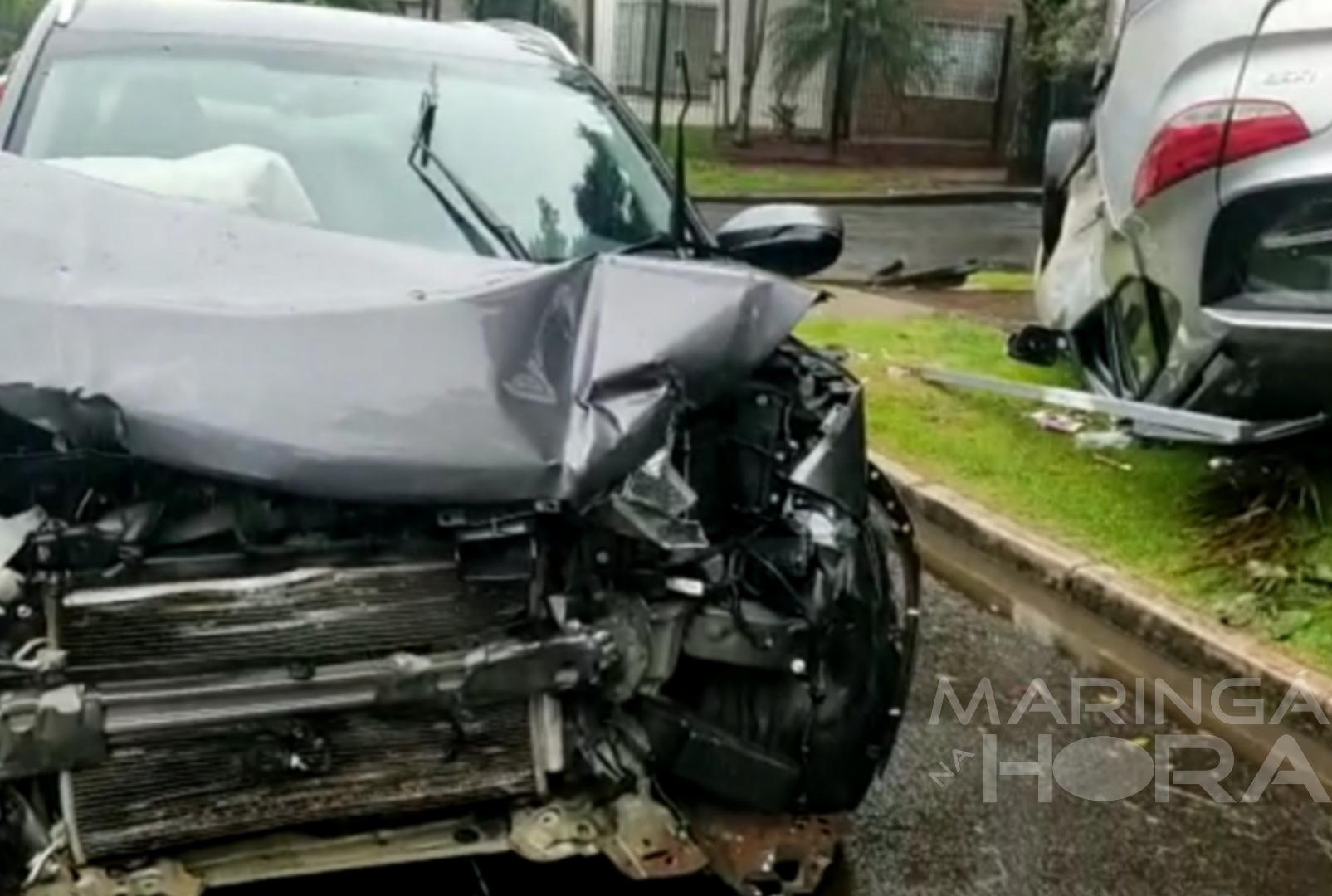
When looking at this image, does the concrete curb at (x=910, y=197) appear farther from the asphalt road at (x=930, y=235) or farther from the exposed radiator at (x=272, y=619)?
the exposed radiator at (x=272, y=619)

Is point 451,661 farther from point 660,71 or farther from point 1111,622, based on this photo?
point 1111,622

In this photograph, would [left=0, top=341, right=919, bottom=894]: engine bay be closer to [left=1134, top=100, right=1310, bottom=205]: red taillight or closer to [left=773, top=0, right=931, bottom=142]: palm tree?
[left=1134, top=100, right=1310, bottom=205]: red taillight

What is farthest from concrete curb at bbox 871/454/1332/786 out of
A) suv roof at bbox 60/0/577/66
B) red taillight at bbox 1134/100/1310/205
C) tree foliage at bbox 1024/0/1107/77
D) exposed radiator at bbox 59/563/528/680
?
tree foliage at bbox 1024/0/1107/77

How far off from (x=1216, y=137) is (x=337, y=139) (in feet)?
8.26

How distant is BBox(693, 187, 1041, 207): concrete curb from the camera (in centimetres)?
1725

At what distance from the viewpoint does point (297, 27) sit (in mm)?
4113

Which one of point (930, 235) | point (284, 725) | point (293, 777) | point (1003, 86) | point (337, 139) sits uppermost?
point (337, 139)

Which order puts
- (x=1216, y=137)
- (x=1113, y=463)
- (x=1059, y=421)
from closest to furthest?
(x=1216, y=137)
(x=1113, y=463)
(x=1059, y=421)

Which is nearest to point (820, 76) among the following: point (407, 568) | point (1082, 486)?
point (1082, 486)

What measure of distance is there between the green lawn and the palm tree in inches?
595

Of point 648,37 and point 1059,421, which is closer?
point 1059,421

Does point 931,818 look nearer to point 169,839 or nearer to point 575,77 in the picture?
point 169,839

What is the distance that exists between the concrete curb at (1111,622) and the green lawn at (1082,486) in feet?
0.31

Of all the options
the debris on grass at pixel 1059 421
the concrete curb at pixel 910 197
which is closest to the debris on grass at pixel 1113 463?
the debris on grass at pixel 1059 421
